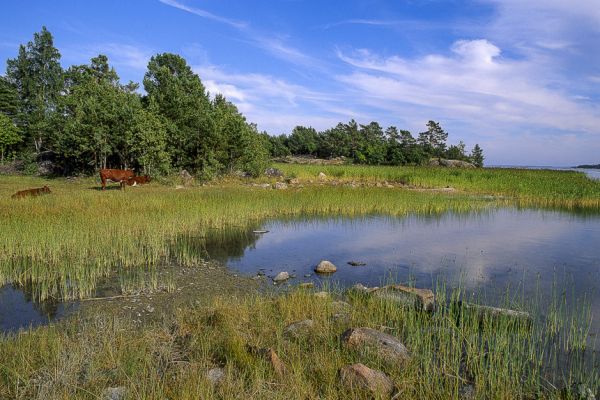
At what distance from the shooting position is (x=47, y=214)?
13555mm

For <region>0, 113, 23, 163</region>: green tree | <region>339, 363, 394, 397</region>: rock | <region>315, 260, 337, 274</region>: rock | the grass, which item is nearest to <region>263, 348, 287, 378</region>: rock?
<region>339, 363, 394, 397</region>: rock

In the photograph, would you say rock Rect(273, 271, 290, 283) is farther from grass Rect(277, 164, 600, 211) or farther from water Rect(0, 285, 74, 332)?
grass Rect(277, 164, 600, 211)

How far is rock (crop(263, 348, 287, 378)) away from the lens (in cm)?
465

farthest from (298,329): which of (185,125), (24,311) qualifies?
(185,125)

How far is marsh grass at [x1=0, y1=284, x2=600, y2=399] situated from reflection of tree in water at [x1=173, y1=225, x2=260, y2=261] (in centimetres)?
524

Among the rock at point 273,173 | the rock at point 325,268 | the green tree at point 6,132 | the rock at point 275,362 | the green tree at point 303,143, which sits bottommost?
the rock at point 325,268

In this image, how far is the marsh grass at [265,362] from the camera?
432cm

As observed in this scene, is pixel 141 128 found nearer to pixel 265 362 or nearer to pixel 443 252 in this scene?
pixel 443 252

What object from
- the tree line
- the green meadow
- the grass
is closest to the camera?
the green meadow

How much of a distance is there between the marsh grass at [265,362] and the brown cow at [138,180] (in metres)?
20.3

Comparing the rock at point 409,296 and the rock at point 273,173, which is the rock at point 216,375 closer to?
the rock at point 409,296

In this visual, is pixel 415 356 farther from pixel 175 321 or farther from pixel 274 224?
pixel 274 224

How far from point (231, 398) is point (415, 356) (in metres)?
2.60

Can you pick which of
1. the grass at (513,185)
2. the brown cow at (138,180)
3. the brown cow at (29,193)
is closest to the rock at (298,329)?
the brown cow at (29,193)
